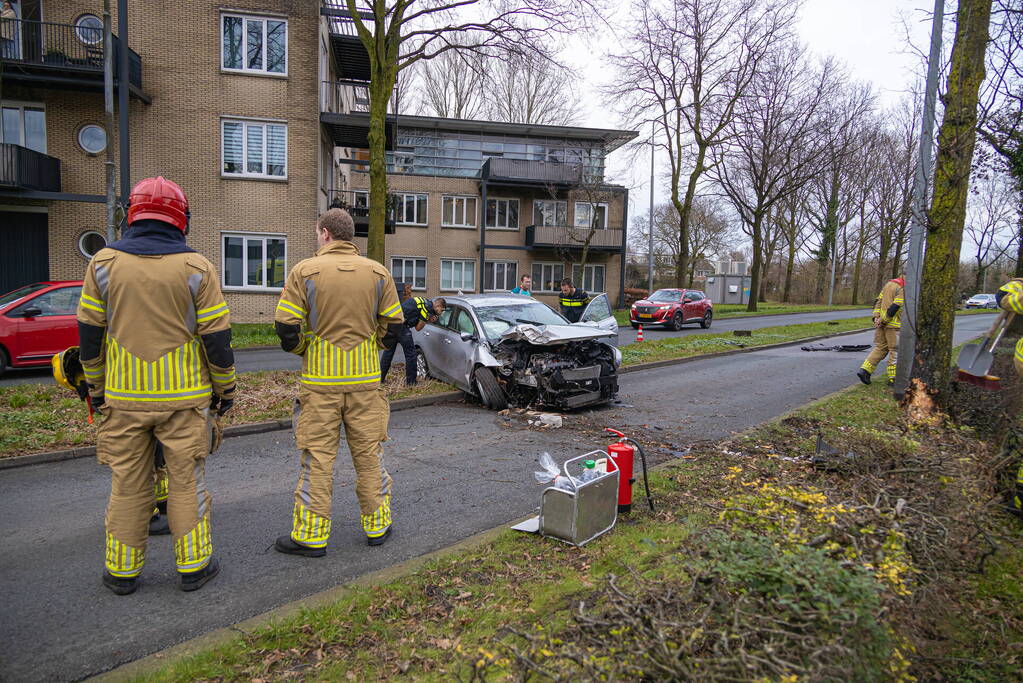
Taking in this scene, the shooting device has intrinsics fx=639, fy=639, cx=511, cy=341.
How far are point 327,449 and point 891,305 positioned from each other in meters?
9.16

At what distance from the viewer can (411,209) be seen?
107ft

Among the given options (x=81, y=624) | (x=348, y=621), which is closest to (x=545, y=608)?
(x=348, y=621)

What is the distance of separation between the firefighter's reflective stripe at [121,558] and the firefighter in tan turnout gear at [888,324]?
10.1m

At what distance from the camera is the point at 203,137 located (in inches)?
790

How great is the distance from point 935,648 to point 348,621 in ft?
9.23

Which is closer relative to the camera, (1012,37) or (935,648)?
(935,648)

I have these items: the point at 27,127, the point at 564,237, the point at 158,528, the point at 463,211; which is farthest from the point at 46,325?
the point at 564,237

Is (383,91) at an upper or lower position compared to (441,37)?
lower

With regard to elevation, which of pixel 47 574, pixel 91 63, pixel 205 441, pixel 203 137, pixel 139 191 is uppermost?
pixel 91 63

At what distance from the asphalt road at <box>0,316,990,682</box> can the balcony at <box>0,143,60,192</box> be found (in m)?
15.7

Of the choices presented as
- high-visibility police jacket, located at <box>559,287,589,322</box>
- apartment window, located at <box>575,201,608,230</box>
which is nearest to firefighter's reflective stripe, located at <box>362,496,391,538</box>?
high-visibility police jacket, located at <box>559,287,589,322</box>

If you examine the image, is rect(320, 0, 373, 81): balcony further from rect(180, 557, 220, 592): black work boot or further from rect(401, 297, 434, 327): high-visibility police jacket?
rect(180, 557, 220, 592): black work boot

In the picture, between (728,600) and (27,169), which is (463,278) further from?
(728,600)

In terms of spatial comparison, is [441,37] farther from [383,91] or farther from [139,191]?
[139,191]
